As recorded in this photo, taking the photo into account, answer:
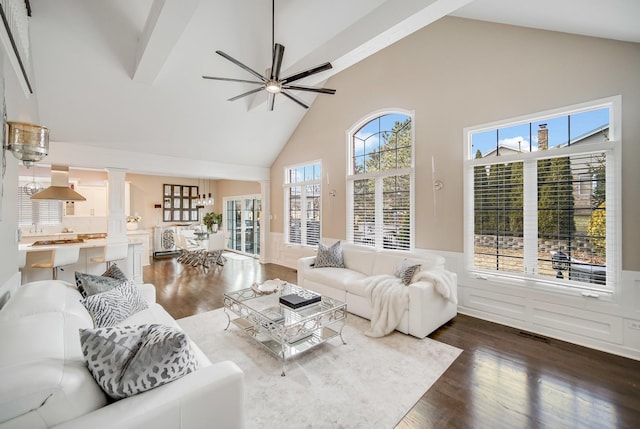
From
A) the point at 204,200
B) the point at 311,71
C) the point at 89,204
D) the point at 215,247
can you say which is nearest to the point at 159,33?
the point at 311,71

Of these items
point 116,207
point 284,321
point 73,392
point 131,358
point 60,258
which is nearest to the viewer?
point 73,392

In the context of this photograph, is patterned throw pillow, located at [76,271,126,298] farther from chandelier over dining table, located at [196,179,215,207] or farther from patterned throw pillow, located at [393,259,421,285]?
chandelier over dining table, located at [196,179,215,207]

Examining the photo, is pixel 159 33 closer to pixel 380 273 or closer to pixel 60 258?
pixel 60 258

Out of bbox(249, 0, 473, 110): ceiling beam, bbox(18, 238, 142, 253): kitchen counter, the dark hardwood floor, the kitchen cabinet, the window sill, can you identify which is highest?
bbox(249, 0, 473, 110): ceiling beam

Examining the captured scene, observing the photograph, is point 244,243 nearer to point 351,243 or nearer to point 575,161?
point 351,243

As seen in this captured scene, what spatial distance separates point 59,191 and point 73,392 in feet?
16.9

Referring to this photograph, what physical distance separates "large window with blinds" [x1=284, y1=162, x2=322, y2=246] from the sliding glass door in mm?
1577

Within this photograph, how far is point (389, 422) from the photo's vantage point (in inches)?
75.4

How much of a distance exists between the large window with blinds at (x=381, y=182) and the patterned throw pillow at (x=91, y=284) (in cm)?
391

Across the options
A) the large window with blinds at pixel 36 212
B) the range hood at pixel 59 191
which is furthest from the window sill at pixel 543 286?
the large window with blinds at pixel 36 212

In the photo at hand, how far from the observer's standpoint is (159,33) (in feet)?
10.1

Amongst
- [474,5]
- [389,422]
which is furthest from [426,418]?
[474,5]

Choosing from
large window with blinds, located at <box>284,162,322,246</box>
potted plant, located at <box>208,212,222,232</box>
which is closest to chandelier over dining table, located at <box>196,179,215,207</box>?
potted plant, located at <box>208,212,222,232</box>

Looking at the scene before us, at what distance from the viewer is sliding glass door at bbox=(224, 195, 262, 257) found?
8602 millimetres
